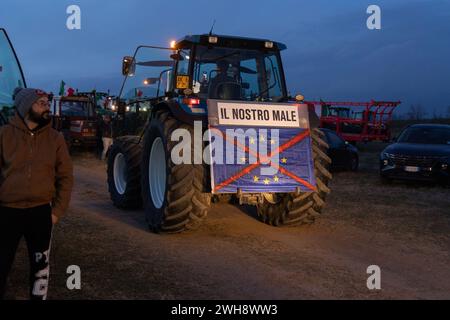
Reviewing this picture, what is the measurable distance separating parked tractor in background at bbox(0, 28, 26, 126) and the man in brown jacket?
272cm

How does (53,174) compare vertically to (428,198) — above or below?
above

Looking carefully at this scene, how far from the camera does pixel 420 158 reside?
494 inches

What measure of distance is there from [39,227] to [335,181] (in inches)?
423

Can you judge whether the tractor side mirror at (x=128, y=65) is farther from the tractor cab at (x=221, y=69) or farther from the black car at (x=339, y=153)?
the black car at (x=339, y=153)

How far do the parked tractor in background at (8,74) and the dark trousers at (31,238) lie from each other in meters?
2.88

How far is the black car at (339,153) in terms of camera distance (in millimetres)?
15258

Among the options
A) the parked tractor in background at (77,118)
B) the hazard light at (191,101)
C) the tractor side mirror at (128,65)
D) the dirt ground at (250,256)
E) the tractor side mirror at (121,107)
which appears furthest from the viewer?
the parked tractor in background at (77,118)

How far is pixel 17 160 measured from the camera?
3.77 meters

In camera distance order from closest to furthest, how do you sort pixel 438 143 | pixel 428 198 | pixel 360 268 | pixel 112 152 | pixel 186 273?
1. pixel 186 273
2. pixel 360 268
3. pixel 112 152
4. pixel 428 198
5. pixel 438 143

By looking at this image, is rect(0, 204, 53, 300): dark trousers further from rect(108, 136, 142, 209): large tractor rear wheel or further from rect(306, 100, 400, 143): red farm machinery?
rect(306, 100, 400, 143): red farm machinery

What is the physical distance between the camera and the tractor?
A: 6527 mm

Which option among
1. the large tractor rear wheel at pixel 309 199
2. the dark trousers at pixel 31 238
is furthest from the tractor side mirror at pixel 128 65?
the dark trousers at pixel 31 238
